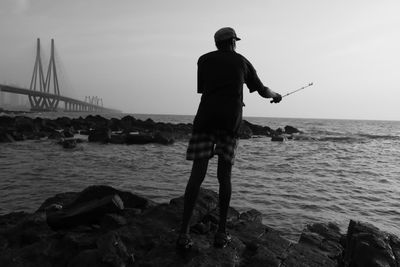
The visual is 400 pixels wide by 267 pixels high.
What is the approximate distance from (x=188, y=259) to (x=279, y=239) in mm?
1442

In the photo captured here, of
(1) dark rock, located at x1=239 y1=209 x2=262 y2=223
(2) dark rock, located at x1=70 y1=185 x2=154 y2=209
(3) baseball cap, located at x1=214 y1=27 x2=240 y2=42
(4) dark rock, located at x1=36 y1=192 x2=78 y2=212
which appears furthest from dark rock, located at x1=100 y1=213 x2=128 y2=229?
(3) baseball cap, located at x1=214 y1=27 x2=240 y2=42

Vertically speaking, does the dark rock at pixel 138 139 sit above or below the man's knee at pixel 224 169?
below

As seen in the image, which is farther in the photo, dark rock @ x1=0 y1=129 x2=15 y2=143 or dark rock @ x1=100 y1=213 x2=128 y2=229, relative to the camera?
dark rock @ x1=0 y1=129 x2=15 y2=143

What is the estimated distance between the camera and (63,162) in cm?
1212

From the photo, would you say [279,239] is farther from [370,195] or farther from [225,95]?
[370,195]

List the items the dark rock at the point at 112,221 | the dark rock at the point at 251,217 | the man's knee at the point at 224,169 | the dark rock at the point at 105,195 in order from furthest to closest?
1. the dark rock at the point at 251,217
2. the dark rock at the point at 105,195
3. the dark rock at the point at 112,221
4. the man's knee at the point at 224,169

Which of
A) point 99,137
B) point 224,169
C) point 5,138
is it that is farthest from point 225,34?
point 99,137

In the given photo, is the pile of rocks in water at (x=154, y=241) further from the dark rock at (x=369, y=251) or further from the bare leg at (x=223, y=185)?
the bare leg at (x=223, y=185)

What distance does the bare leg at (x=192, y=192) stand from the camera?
11.1ft

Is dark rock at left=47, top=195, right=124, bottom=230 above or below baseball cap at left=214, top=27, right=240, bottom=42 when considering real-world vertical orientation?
below

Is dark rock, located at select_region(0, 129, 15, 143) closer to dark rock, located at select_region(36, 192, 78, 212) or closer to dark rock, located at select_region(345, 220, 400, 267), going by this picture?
dark rock, located at select_region(36, 192, 78, 212)

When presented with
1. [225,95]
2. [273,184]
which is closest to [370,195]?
[273,184]

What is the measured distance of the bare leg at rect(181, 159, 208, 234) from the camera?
3375 millimetres

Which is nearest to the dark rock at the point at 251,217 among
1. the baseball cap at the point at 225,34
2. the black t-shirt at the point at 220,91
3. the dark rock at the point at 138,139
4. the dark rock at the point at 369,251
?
the dark rock at the point at 369,251
